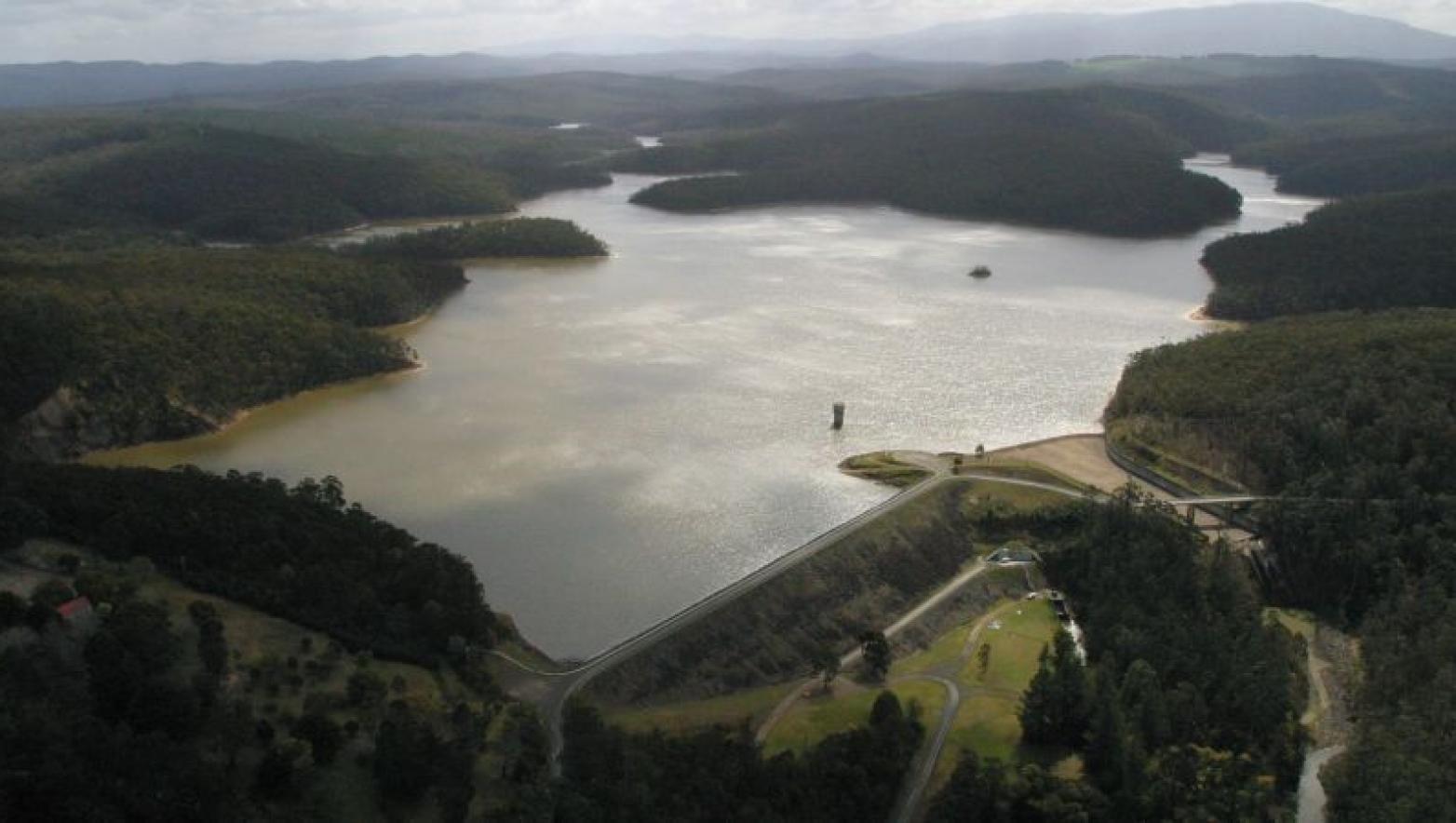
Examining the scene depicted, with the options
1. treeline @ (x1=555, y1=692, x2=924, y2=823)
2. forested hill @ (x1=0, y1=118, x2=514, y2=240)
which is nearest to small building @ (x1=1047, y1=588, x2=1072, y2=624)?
treeline @ (x1=555, y1=692, x2=924, y2=823)

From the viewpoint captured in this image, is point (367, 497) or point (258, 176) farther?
point (258, 176)

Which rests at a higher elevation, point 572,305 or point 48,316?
point 48,316

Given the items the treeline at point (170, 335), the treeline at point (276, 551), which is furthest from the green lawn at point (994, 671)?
the treeline at point (170, 335)

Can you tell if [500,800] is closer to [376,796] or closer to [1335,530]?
[376,796]

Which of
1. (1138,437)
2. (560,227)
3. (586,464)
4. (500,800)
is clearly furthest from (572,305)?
(500,800)

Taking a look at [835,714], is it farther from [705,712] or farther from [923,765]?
[705,712]

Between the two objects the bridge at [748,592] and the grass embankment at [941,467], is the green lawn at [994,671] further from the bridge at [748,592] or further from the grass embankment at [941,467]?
the grass embankment at [941,467]

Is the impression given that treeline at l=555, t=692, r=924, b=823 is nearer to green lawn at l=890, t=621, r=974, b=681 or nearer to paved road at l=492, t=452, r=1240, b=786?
paved road at l=492, t=452, r=1240, b=786
